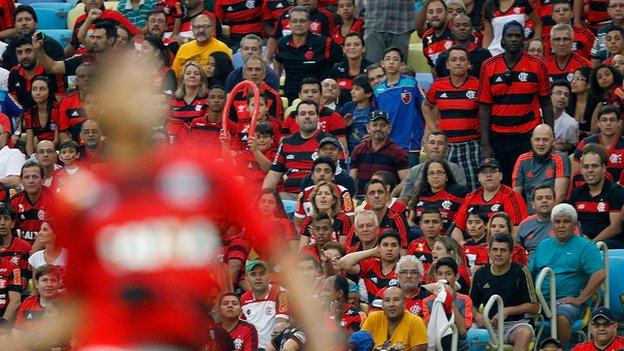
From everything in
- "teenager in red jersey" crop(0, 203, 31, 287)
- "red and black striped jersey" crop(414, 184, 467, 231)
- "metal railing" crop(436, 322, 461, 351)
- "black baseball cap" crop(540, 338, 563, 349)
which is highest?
"metal railing" crop(436, 322, 461, 351)

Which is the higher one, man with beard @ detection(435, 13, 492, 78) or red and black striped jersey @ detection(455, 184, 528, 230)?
man with beard @ detection(435, 13, 492, 78)

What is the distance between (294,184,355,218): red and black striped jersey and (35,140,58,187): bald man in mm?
2853

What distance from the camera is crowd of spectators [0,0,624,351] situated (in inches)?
481

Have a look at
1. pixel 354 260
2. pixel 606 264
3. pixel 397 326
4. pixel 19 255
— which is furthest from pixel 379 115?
pixel 397 326

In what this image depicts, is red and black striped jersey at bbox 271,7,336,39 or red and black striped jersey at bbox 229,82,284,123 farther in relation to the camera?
red and black striped jersey at bbox 271,7,336,39

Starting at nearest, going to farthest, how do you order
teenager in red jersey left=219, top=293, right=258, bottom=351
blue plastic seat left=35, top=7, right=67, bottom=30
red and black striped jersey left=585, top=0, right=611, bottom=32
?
teenager in red jersey left=219, top=293, right=258, bottom=351
red and black striped jersey left=585, top=0, right=611, bottom=32
blue plastic seat left=35, top=7, right=67, bottom=30

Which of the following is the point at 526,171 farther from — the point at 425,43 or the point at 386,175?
the point at 425,43

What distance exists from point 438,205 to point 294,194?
1.68 metres

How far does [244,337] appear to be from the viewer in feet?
40.6

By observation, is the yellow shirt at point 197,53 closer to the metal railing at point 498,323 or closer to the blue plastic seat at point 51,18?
the blue plastic seat at point 51,18

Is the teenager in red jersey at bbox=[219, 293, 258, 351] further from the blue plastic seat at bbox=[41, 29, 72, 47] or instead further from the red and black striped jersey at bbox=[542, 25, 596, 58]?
the blue plastic seat at bbox=[41, 29, 72, 47]

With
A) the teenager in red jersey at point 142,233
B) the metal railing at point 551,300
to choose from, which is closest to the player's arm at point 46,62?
the metal railing at point 551,300

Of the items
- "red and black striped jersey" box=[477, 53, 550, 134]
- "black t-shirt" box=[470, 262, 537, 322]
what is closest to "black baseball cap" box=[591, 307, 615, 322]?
"black t-shirt" box=[470, 262, 537, 322]

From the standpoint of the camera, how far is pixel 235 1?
18.4 metres
